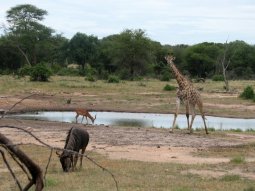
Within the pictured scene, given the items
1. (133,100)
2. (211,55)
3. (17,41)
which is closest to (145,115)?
(133,100)

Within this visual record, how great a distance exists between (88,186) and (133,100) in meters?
27.1

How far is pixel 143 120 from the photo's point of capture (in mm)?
28672

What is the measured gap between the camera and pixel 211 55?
7894 cm

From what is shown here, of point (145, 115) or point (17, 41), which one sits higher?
point (17, 41)

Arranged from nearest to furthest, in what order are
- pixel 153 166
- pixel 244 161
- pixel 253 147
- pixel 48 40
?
pixel 153 166
pixel 244 161
pixel 253 147
pixel 48 40

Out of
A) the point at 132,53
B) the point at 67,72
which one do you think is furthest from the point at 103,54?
the point at 132,53

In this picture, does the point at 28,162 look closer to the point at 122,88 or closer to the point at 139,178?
the point at 139,178

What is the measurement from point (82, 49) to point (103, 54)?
3.44 metres

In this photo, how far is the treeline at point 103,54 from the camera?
63.4 metres

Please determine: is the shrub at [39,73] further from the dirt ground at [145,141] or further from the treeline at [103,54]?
the dirt ground at [145,141]

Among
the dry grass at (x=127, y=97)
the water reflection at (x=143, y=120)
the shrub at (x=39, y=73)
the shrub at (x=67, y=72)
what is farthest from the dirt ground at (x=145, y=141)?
the shrub at (x=67, y=72)

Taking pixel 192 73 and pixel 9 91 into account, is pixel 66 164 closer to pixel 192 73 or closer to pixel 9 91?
pixel 9 91

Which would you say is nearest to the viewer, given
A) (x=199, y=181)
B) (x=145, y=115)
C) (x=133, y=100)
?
(x=199, y=181)

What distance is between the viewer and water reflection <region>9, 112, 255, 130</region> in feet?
88.1
